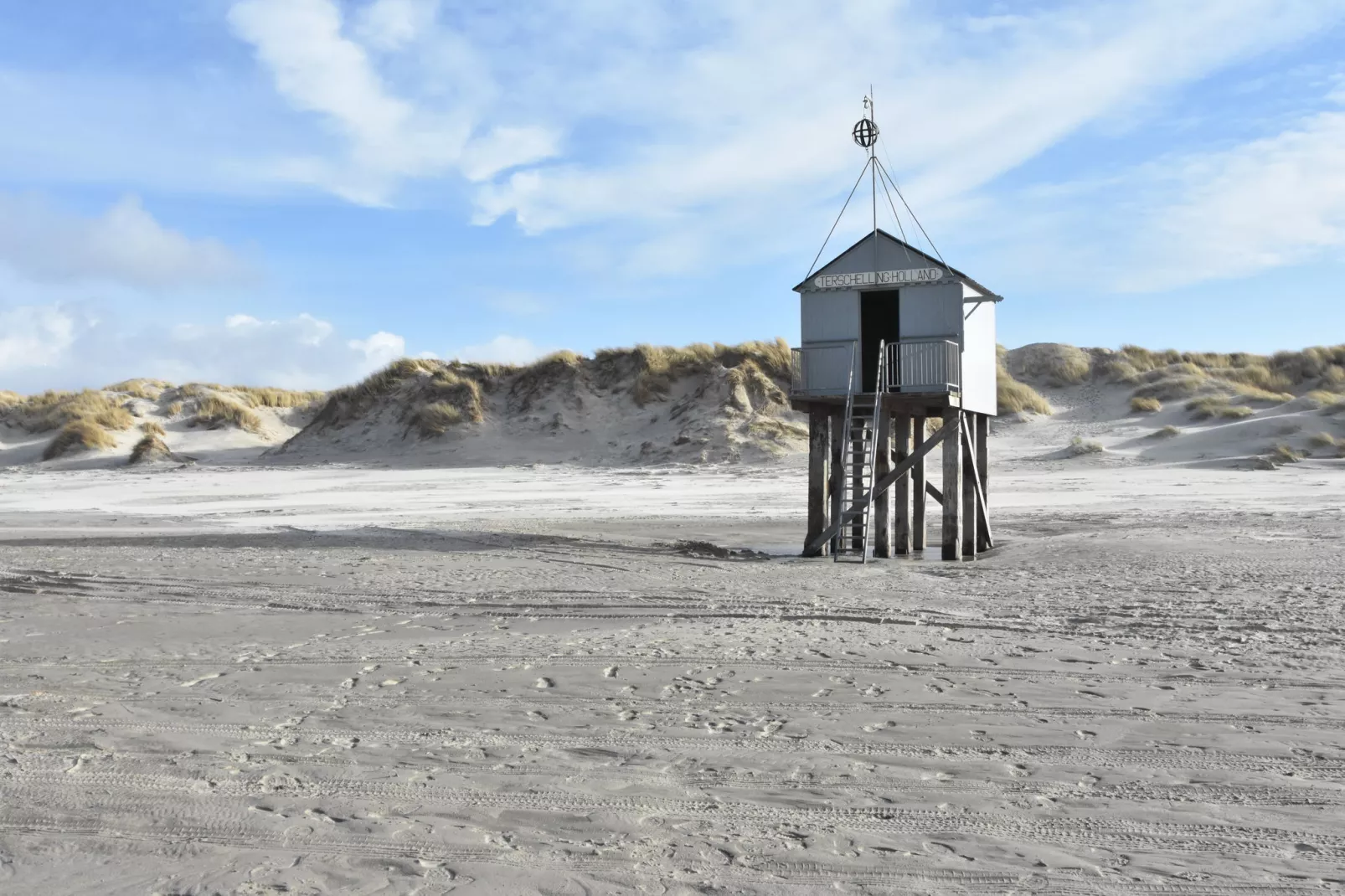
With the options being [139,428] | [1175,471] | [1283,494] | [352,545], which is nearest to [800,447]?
[1175,471]

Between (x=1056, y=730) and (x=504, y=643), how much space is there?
14.3 ft

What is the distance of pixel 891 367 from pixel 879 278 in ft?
4.28

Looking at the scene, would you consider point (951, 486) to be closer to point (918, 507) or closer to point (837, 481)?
point (837, 481)

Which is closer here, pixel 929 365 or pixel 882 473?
pixel 929 365

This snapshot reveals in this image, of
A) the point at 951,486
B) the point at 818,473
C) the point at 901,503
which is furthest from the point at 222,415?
the point at 951,486

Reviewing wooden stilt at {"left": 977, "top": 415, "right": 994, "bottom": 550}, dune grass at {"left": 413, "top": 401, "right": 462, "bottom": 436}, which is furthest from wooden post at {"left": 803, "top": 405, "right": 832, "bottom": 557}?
dune grass at {"left": 413, "top": 401, "right": 462, "bottom": 436}

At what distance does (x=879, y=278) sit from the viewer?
16328 mm

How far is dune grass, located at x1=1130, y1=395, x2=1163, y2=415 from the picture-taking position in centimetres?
3728

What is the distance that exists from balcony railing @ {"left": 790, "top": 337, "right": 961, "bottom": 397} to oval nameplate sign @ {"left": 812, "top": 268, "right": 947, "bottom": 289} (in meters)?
0.83

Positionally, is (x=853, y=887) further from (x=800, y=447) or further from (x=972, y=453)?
(x=800, y=447)

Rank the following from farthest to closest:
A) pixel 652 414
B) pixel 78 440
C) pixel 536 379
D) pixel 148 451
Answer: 1. pixel 536 379
2. pixel 78 440
3. pixel 652 414
4. pixel 148 451

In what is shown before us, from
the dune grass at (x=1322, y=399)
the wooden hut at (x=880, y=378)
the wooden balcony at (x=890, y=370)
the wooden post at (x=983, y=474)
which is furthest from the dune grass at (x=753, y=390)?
the wooden balcony at (x=890, y=370)

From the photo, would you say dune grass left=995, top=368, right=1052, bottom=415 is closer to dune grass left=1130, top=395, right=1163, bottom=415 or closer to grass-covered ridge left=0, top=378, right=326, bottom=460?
dune grass left=1130, top=395, right=1163, bottom=415

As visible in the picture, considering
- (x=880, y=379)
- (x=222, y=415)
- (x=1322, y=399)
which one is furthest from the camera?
(x=222, y=415)
